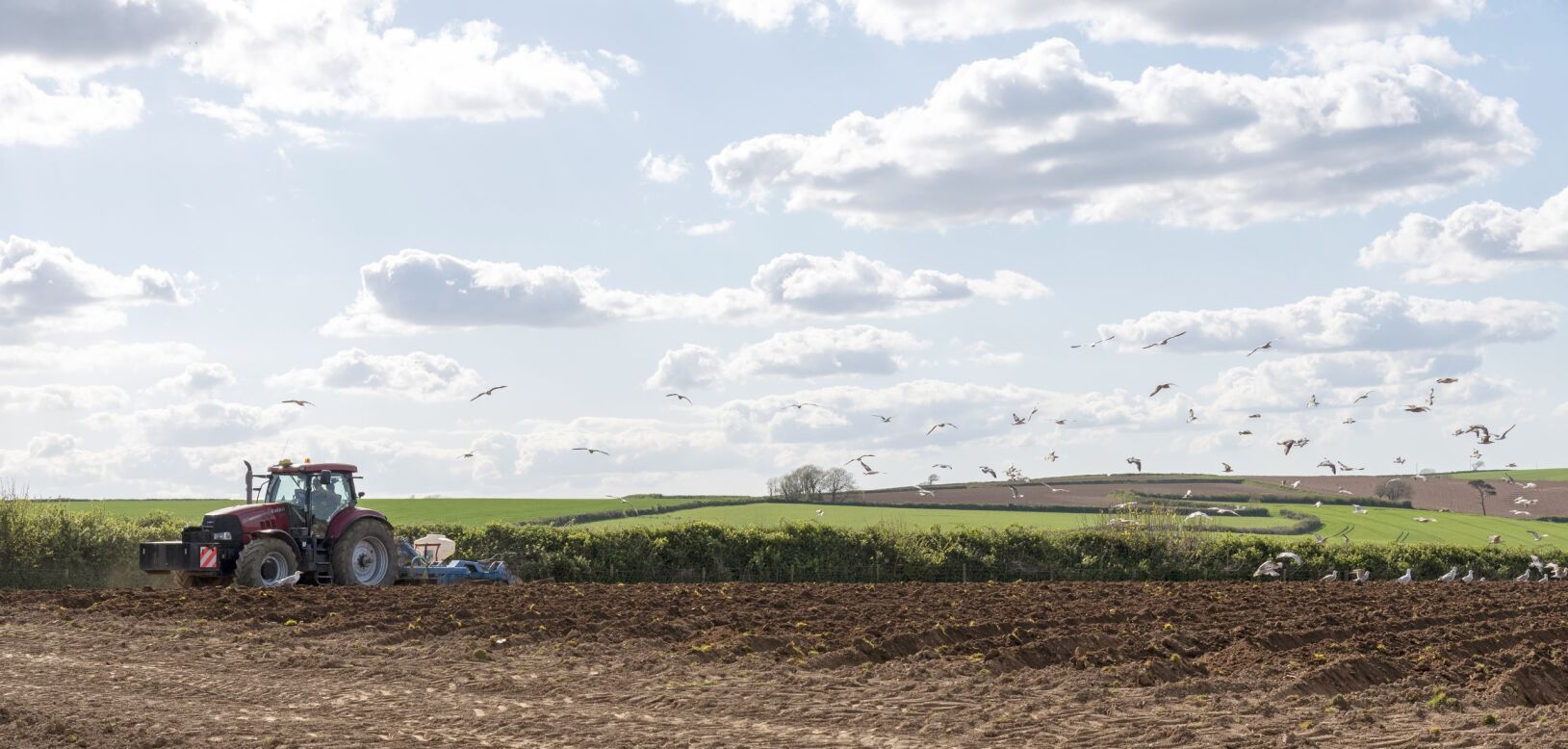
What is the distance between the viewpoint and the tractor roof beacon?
26484 mm

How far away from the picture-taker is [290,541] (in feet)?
88.9

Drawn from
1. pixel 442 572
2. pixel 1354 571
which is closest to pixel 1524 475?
pixel 1354 571

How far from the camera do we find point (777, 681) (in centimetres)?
1489

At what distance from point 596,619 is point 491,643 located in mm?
2484

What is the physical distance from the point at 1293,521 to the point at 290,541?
47658 mm

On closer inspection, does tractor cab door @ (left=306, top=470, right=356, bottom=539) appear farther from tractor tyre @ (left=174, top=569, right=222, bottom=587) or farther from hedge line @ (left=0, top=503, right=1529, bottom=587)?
hedge line @ (left=0, top=503, right=1529, bottom=587)

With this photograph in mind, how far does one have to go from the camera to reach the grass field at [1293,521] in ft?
193

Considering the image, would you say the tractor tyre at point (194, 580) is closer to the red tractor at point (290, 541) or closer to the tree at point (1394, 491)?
the red tractor at point (290, 541)

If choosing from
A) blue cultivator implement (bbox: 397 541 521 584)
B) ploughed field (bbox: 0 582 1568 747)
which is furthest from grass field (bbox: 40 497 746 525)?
ploughed field (bbox: 0 582 1568 747)

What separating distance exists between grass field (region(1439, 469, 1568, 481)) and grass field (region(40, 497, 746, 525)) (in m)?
46.9

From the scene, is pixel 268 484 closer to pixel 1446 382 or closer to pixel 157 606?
pixel 157 606

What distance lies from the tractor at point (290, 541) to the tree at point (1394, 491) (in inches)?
2344

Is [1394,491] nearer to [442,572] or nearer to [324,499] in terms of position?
[442,572]

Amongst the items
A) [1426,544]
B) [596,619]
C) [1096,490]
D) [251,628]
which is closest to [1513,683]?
[596,619]
